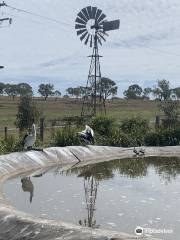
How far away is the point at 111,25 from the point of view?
2748 cm

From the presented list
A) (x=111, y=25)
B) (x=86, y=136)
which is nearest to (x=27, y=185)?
(x=86, y=136)

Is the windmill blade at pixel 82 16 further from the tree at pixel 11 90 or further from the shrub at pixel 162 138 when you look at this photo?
the tree at pixel 11 90

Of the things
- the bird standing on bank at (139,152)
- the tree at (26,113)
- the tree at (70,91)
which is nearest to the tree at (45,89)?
the tree at (70,91)

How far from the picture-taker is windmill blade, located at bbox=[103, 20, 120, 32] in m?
27.2

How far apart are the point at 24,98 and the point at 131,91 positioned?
102192mm

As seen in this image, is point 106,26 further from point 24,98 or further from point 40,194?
point 40,194

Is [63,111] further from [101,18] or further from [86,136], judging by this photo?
[86,136]

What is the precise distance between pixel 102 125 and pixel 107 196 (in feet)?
33.3

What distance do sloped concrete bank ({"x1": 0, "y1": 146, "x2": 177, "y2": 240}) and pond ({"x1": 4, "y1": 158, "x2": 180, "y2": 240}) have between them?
526 millimetres

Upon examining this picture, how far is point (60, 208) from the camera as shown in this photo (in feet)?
31.5

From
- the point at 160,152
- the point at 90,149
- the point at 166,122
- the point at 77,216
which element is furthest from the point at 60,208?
the point at 166,122

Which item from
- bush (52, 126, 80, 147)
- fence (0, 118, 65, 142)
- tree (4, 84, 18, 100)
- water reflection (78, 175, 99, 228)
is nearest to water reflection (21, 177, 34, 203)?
water reflection (78, 175, 99, 228)

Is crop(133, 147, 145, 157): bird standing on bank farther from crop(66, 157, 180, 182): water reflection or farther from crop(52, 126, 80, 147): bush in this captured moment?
crop(52, 126, 80, 147): bush

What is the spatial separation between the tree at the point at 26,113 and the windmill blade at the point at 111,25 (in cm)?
569
